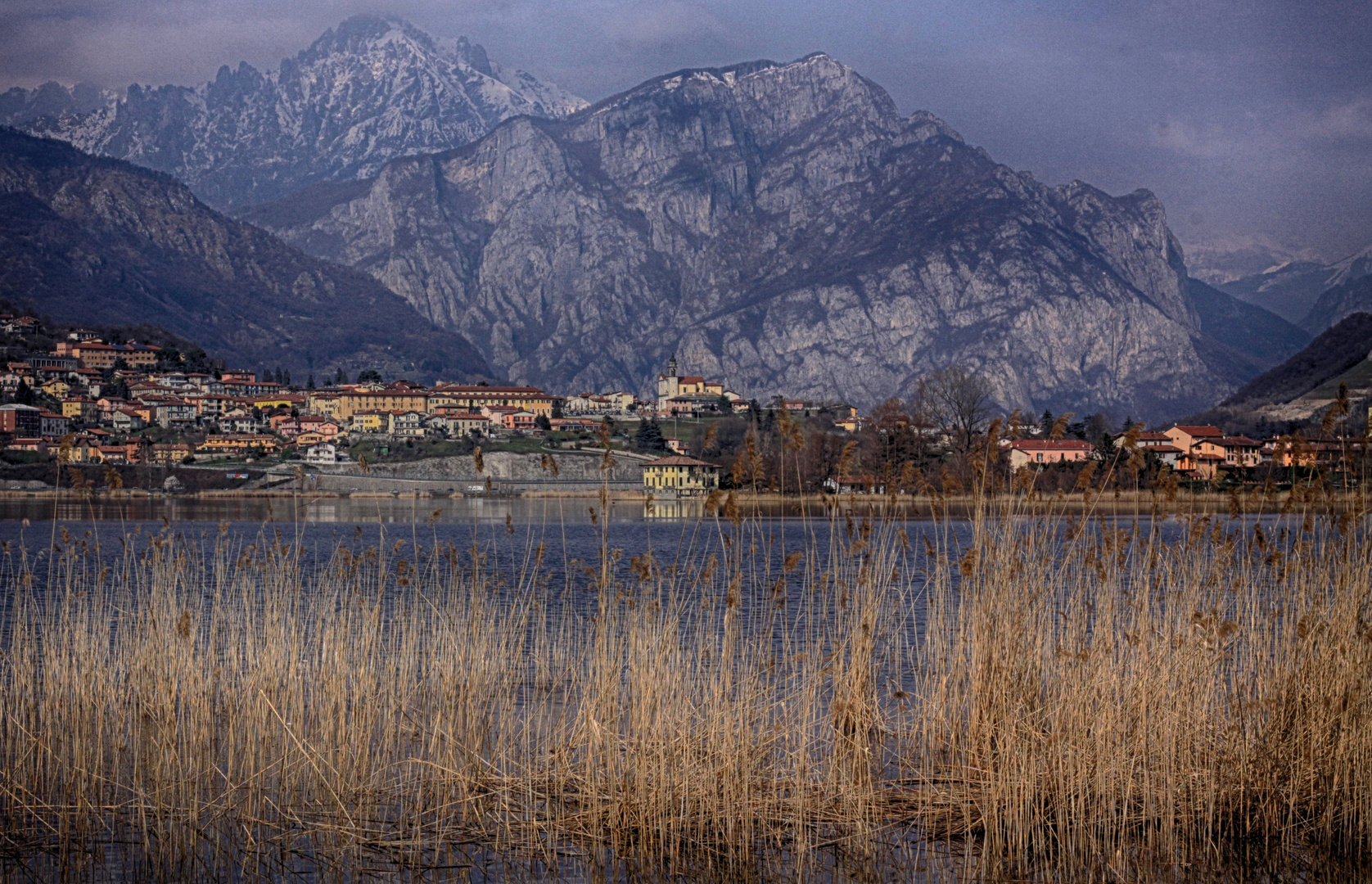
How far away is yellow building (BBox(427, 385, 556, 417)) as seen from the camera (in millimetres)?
185875

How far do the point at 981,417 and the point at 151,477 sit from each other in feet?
238

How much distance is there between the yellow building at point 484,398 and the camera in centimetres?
18588

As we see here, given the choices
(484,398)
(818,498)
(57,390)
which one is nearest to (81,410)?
(57,390)

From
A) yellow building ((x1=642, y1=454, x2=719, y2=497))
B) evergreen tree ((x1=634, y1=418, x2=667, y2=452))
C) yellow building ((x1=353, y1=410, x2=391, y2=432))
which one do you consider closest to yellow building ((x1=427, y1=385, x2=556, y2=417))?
yellow building ((x1=353, y1=410, x2=391, y2=432))

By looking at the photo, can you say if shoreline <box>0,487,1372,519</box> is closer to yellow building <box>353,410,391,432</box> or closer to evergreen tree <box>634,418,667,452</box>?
evergreen tree <box>634,418,667,452</box>

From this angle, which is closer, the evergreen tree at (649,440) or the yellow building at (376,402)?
the evergreen tree at (649,440)

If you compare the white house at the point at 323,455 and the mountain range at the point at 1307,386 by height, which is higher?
the mountain range at the point at 1307,386

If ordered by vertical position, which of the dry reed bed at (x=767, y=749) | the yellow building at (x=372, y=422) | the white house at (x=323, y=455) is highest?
the yellow building at (x=372, y=422)

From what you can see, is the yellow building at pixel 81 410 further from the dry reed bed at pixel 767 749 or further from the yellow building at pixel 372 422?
the dry reed bed at pixel 767 749

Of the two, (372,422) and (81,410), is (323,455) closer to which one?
(372,422)

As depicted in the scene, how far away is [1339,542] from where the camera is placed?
1020cm

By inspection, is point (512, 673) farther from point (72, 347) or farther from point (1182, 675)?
point (72, 347)

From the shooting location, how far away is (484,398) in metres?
192

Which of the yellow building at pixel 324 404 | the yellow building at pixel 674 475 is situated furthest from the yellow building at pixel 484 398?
the yellow building at pixel 674 475
